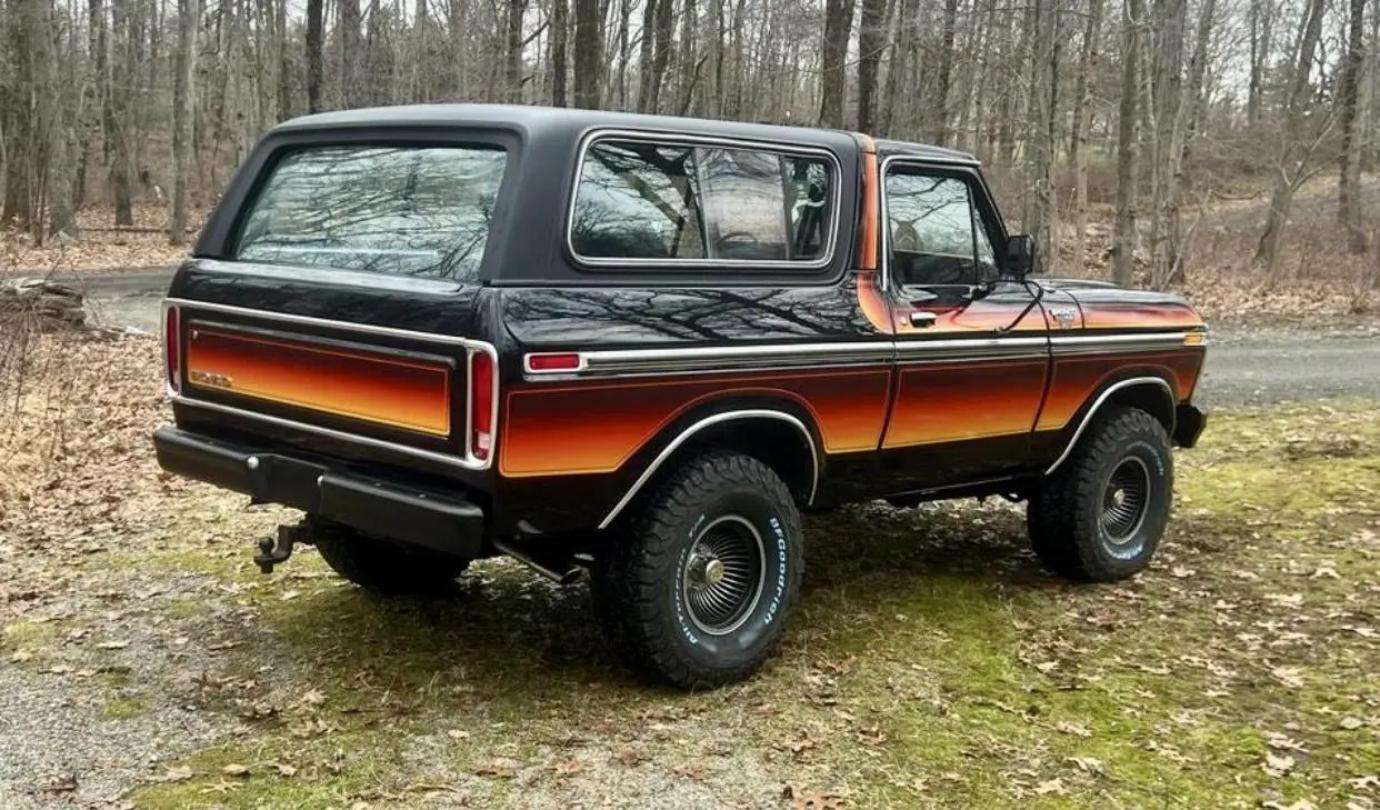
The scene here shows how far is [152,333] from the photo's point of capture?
528 inches

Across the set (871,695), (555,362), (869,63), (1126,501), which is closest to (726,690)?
(871,695)

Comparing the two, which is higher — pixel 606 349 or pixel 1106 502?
pixel 606 349

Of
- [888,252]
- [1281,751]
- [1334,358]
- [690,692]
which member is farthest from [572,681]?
[1334,358]

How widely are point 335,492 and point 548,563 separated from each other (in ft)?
2.50

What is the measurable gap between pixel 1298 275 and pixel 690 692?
65.4ft

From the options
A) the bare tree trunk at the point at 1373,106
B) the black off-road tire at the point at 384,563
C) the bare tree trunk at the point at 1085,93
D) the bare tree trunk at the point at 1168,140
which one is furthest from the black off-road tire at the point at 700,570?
the bare tree trunk at the point at 1373,106

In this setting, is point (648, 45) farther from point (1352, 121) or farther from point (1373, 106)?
point (1373, 106)

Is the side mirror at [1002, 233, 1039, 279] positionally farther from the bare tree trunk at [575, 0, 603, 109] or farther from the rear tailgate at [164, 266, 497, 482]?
the bare tree trunk at [575, 0, 603, 109]

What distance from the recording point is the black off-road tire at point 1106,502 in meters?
5.84

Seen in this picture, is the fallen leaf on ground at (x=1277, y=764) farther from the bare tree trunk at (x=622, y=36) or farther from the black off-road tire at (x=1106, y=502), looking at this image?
the bare tree trunk at (x=622, y=36)

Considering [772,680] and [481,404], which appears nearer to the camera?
[481,404]

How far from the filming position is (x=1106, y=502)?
6.11 meters

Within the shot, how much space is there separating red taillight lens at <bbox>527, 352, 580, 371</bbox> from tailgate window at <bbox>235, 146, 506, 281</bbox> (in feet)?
1.27

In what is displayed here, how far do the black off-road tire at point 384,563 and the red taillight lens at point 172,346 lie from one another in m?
0.86
